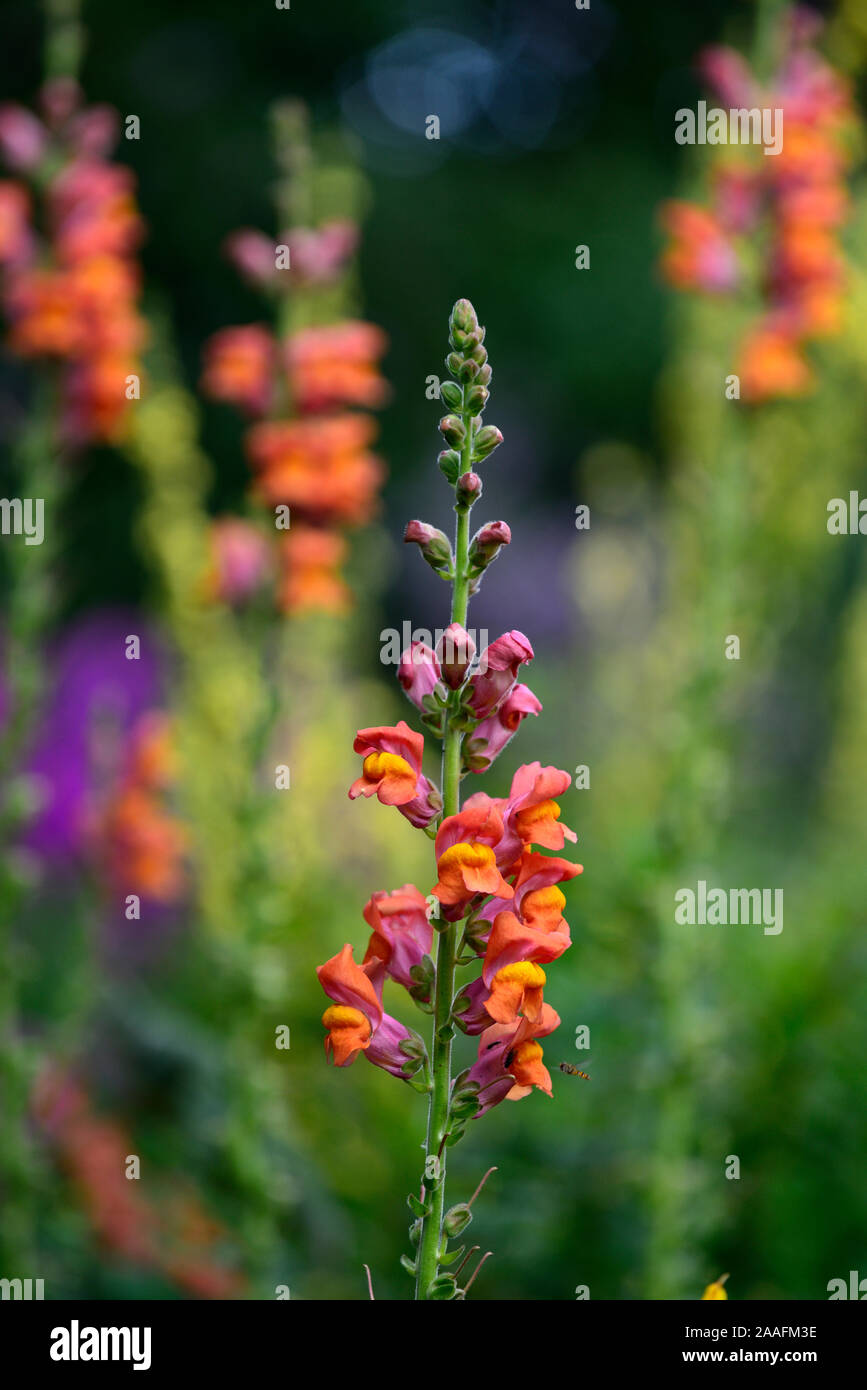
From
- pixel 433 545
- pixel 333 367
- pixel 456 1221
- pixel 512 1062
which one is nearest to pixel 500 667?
pixel 433 545

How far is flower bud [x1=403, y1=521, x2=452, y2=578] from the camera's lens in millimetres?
1439

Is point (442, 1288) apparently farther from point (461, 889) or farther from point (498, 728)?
point (498, 728)

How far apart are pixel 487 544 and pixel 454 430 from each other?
13 cm

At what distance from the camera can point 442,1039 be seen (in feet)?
4.49

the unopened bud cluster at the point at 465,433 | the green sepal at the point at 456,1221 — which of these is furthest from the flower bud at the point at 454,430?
the green sepal at the point at 456,1221

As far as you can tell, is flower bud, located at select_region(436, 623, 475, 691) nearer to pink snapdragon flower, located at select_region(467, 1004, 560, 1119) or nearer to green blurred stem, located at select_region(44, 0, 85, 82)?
pink snapdragon flower, located at select_region(467, 1004, 560, 1119)

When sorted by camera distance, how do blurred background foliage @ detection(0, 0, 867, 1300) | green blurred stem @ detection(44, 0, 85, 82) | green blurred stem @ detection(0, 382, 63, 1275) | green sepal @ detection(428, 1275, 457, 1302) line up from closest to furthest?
green sepal @ detection(428, 1275, 457, 1302), green blurred stem @ detection(0, 382, 63, 1275), blurred background foliage @ detection(0, 0, 867, 1300), green blurred stem @ detection(44, 0, 85, 82)

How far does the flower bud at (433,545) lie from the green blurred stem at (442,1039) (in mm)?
39

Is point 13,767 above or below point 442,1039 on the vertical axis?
above

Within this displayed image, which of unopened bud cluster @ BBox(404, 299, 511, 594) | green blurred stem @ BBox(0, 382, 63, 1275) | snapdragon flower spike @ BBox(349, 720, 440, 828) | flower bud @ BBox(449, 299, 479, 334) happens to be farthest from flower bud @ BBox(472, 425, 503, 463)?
green blurred stem @ BBox(0, 382, 63, 1275)

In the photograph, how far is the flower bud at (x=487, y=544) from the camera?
4.66 feet

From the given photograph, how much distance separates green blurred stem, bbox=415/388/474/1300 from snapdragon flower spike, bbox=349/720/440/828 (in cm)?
5
